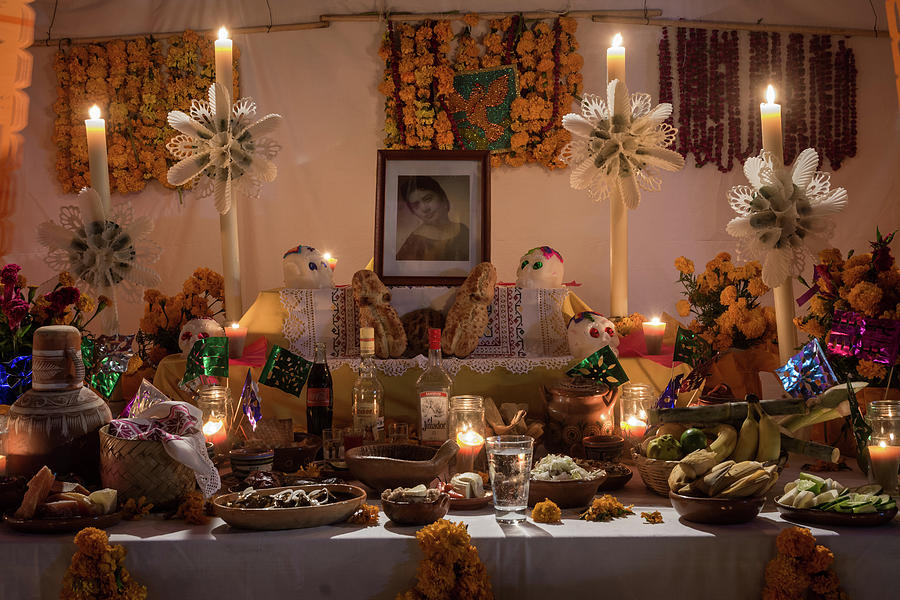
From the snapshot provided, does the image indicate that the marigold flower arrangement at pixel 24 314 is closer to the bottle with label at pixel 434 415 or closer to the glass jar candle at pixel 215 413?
the glass jar candle at pixel 215 413

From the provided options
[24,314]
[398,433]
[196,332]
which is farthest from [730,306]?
[24,314]

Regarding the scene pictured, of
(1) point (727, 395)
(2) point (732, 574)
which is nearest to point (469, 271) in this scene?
(1) point (727, 395)

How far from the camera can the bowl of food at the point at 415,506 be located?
1.64 meters

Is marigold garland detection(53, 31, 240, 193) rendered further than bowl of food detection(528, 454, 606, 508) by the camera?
Yes

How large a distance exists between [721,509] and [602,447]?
0.47 m

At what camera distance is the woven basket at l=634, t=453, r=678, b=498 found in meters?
1.87

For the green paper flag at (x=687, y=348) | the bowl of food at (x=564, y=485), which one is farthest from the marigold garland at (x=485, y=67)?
the bowl of food at (x=564, y=485)

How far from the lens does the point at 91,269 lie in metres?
2.61

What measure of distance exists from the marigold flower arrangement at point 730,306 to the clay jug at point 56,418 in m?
1.87

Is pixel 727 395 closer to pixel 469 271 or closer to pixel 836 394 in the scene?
pixel 836 394

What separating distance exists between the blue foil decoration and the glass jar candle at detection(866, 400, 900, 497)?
0.39ft

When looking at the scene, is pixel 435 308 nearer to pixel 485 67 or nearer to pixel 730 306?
pixel 730 306

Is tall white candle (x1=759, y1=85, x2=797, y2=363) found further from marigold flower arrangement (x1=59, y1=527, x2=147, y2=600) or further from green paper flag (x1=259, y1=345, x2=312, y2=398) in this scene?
marigold flower arrangement (x1=59, y1=527, x2=147, y2=600)

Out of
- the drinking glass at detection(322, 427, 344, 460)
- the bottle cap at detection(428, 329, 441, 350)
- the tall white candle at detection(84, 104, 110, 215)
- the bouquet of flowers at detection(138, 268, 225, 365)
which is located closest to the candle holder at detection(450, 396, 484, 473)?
the bottle cap at detection(428, 329, 441, 350)
